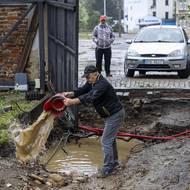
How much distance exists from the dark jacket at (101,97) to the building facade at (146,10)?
93.0 metres

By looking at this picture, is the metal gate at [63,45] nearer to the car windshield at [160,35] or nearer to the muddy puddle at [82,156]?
the muddy puddle at [82,156]

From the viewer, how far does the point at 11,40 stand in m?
15.9

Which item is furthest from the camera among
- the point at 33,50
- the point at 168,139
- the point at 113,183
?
the point at 33,50

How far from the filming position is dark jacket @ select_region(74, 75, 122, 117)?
29.2ft

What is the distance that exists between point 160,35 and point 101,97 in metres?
11.7

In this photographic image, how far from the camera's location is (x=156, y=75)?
20.8m

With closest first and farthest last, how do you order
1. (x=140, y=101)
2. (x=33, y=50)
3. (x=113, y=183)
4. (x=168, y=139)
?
(x=113, y=183), (x=168, y=139), (x=140, y=101), (x=33, y=50)

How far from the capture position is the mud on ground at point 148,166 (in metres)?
8.32

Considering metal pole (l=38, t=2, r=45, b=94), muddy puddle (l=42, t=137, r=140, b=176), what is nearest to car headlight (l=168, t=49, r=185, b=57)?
metal pole (l=38, t=2, r=45, b=94)

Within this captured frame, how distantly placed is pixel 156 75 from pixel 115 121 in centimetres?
1166

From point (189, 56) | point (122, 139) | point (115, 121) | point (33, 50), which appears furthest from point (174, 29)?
point (115, 121)

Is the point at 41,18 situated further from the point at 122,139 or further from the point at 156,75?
the point at 156,75


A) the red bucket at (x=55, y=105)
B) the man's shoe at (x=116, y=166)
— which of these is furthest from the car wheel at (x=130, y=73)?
the red bucket at (x=55, y=105)

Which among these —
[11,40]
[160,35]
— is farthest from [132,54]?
[11,40]
